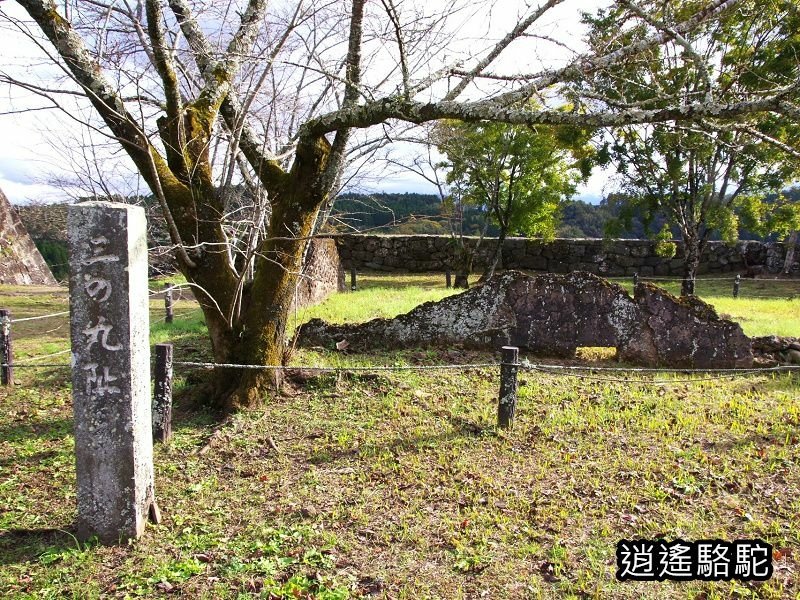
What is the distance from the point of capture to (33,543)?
133 inches

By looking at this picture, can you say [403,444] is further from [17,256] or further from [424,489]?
[17,256]

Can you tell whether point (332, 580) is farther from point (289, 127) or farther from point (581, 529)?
point (289, 127)

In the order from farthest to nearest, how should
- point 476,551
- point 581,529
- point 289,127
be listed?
point 289,127
point 581,529
point 476,551

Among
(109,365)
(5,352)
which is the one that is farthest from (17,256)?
(109,365)

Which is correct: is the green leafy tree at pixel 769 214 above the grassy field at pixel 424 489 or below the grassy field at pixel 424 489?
above

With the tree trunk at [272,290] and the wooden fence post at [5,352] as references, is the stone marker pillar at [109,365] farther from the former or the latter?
the wooden fence post at [5,352]

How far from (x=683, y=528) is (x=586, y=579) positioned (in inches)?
35.1

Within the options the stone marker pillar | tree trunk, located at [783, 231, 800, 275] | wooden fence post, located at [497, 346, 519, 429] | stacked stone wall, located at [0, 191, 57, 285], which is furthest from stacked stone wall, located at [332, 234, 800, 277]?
the stone marker pillar

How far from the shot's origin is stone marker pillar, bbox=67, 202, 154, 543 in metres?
3.12

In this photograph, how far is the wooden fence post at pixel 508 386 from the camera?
4.91 m

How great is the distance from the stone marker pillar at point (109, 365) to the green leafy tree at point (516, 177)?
11488 millimetres

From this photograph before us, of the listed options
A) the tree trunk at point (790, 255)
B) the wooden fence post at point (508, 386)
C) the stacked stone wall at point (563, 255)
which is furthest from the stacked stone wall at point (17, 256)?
the tree trunk at point (790, 255)

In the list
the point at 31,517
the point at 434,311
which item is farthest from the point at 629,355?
the point at 31,517

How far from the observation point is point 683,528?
136 inches
